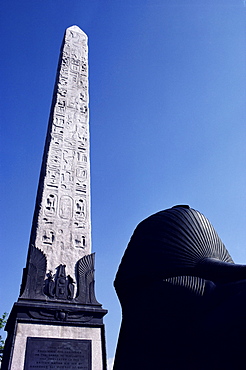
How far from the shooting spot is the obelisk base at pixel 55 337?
745 centimetres

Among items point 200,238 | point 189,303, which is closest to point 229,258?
point 200,238

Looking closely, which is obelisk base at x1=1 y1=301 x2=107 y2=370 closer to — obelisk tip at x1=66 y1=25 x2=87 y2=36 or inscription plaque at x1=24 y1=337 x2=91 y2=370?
inscription plaque at x1=24 y1=337 x2=91 y2=370

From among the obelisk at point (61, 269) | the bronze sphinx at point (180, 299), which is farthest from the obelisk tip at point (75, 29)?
the bronze sphinx at point (180, 299)

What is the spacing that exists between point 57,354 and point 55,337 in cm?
39

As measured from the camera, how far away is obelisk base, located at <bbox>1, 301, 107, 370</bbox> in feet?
24.5

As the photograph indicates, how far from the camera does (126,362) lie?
1.31m

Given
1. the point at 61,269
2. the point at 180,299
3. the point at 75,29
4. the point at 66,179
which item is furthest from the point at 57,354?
the point at 75,29

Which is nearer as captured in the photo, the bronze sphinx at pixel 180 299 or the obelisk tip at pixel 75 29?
the bronze sphinx at pixel 180 299

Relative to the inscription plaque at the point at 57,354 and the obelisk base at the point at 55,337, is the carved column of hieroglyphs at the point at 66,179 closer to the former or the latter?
the obelisk base at the point at 55,337

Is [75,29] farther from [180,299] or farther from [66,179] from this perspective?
[180,299]

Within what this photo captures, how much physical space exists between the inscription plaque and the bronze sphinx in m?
7.02

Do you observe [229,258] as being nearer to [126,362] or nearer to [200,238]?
[200,238]

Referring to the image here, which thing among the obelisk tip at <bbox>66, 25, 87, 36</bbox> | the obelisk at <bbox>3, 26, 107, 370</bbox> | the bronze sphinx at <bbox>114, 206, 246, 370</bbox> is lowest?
the bronze sphinx at <bbox>114, 206, 246, 370</bbox>

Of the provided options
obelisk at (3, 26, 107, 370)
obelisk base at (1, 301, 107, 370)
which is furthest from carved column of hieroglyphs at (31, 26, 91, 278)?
obelisk base at (1, 301, 107, 370)
